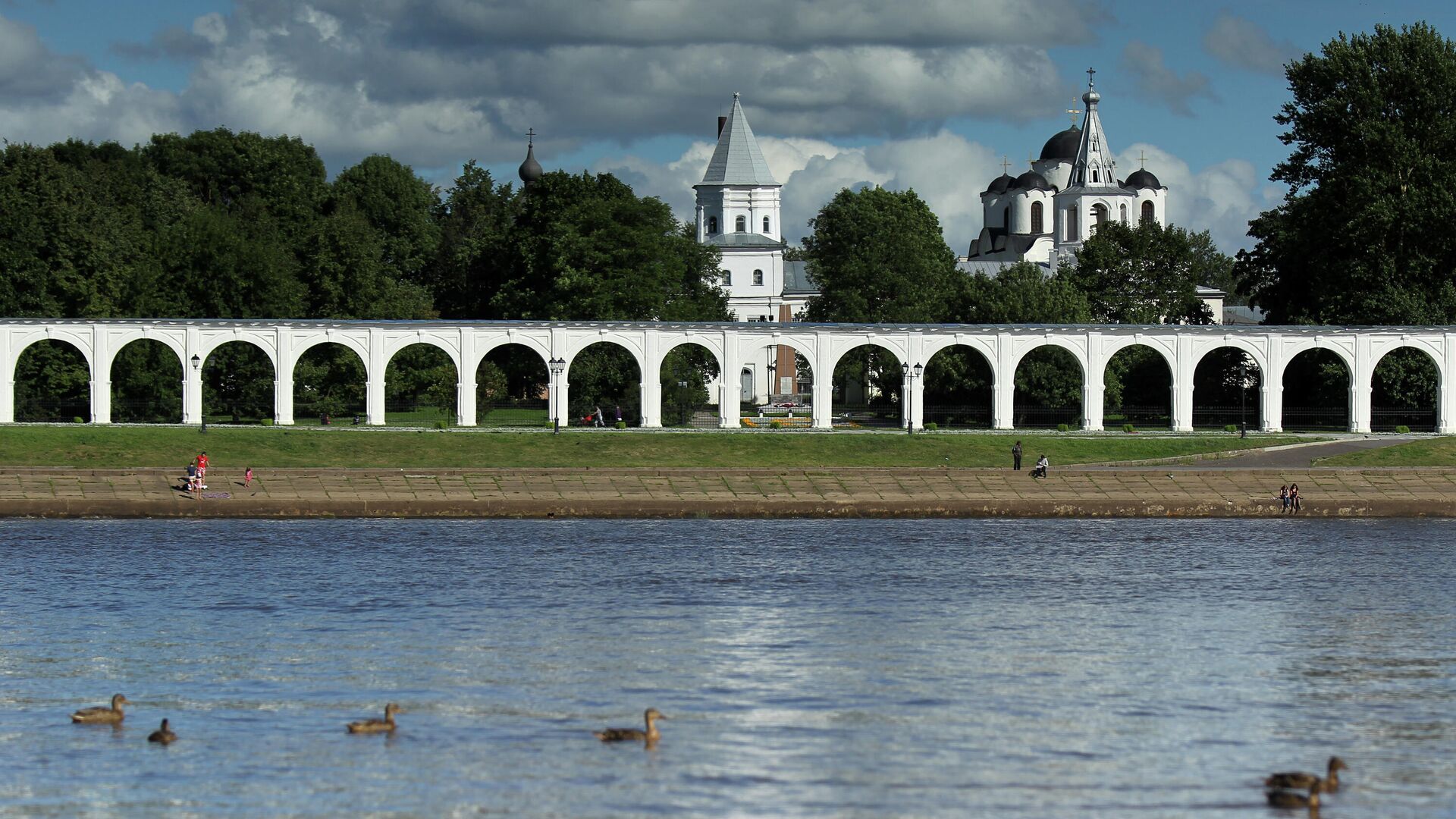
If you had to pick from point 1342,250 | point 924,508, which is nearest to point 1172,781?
point 924,508

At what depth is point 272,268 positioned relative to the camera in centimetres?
6875

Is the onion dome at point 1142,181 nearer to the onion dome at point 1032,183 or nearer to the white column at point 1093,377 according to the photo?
the onion dome at point 1032,183

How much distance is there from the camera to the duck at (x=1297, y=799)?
58.5 feet

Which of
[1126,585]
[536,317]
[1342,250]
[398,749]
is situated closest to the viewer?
[398,749]

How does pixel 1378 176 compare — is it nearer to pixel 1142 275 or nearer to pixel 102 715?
pixel 1142 275

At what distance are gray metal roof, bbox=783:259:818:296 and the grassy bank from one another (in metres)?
64.8

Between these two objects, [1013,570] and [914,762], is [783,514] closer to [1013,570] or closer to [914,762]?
[1013,570]

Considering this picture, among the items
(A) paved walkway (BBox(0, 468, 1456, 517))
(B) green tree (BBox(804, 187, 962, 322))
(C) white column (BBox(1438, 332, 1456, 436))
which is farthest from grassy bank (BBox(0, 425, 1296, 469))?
(B) green tree (BBox(804, 187, 962, 322))

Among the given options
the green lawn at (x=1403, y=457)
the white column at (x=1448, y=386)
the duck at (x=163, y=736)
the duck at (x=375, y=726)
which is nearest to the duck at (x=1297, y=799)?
the duck at (x=375, y=726)

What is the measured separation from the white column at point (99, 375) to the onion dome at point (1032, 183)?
8965 cm

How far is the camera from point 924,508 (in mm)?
45344

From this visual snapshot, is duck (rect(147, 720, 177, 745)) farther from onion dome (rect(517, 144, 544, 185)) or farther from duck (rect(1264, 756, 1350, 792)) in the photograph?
onion dome (rect(517, 144, 544, 185))

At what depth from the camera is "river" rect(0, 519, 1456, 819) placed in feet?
61.1

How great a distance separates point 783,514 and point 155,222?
1744 inches
